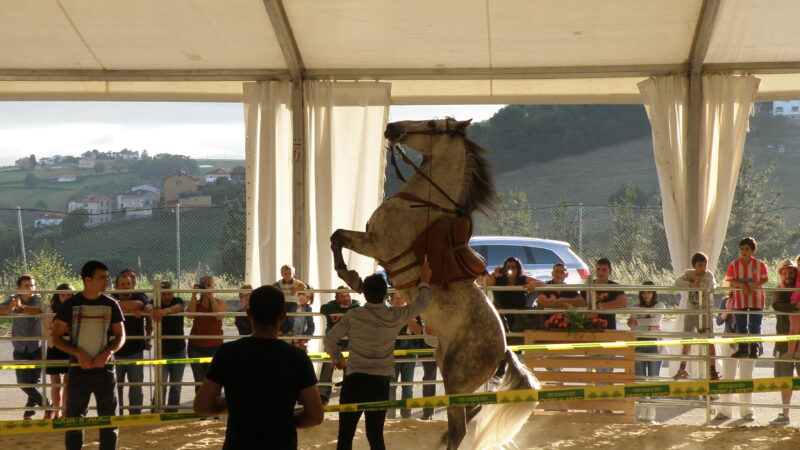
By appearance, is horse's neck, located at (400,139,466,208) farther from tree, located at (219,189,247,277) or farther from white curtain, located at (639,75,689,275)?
tree, located at (219,189,247,277)

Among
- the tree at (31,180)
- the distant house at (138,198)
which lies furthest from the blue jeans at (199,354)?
the tree at (31,180)

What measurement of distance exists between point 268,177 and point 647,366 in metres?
4.64

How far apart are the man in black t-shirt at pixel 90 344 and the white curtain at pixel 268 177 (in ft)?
14.5

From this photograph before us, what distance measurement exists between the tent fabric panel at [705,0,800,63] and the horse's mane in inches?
165

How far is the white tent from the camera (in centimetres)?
871

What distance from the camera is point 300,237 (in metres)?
9.89

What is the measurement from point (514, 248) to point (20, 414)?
7.38 meters

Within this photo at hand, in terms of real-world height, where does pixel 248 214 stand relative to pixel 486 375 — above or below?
above

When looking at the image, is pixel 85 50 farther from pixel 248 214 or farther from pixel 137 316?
pixel 137 316

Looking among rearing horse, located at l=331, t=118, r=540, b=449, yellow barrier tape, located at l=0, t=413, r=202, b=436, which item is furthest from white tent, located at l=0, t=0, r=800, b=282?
yellow barrier tape, located at l=0, t=413, r=202, b=436

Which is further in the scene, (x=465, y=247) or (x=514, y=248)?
(x=514, y=248)

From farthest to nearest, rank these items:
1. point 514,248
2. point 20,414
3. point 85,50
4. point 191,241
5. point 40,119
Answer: point 40,119 → point 191,241 → point 514,248 → point 85,50 → point 20,414

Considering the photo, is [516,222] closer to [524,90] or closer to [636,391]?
[524,90]

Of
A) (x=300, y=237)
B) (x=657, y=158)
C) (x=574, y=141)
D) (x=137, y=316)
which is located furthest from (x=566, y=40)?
(x=574, y=141)
